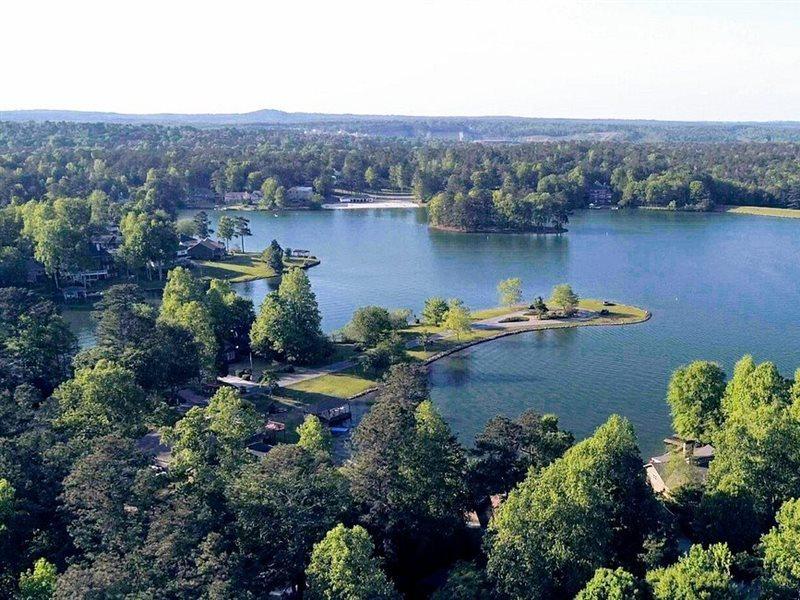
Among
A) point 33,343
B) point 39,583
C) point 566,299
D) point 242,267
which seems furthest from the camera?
point 242,267

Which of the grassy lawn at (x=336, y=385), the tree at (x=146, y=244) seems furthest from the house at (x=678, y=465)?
the tree at (x=146, y=244)

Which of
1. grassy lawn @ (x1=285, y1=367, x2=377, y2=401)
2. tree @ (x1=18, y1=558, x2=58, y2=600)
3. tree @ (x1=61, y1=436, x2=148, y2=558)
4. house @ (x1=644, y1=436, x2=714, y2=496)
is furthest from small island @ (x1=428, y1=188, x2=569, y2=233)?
tree @ (x1=18, y1=558, x2=58, y2=600)

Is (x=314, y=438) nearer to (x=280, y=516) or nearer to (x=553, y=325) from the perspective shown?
(x=280, y=516)

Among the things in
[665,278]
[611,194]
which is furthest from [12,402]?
[611,194]

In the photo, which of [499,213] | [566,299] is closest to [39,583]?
[566,299]

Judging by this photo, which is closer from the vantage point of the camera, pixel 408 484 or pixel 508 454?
pixel 408 484

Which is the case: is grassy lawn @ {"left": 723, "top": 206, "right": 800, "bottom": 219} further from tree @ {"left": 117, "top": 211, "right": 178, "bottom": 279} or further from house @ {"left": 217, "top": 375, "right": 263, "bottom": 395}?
house @ {"left": 217, "top": 375, "right": 263, "bottom": 395}

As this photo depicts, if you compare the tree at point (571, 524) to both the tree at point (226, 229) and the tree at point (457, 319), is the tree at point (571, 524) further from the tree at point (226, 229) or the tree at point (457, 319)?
the tree at point (226, 229)
